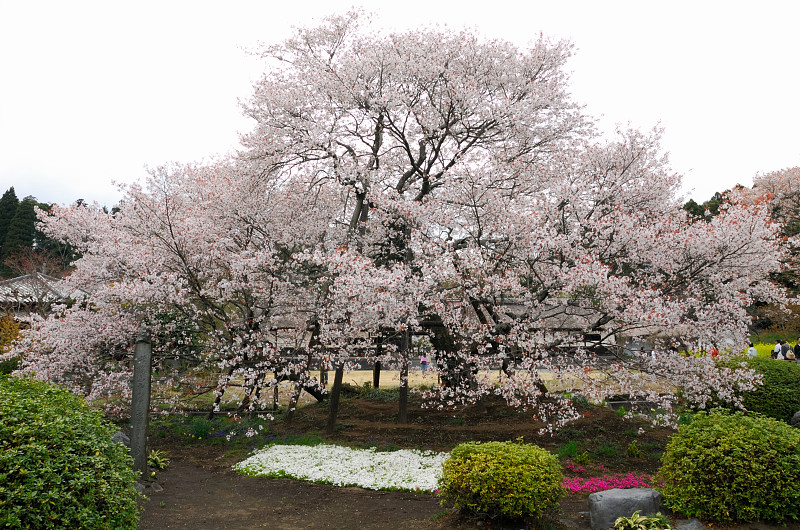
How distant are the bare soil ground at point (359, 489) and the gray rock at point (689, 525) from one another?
0.51 metres

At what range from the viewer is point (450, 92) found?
12.2m

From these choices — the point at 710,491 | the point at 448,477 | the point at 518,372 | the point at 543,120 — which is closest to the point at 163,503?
the point at 448,477

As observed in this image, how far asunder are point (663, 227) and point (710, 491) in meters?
6.32

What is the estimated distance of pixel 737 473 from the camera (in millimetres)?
5734

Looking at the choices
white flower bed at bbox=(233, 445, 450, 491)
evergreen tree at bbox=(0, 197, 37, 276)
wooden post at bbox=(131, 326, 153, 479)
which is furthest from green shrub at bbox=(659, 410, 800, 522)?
evergreen tree at bbox=(0, 197, 37, 276)

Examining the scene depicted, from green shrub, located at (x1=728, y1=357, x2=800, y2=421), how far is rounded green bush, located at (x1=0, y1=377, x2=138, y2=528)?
1191 centimetres

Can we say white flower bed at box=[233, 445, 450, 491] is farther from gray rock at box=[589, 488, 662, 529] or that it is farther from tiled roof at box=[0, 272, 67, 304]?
tiled roof at box=[0, 272, 67, 304]

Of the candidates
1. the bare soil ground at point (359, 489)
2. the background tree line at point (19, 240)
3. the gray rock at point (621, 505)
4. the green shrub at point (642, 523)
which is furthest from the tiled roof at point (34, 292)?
the green shrub at point (642, 523)

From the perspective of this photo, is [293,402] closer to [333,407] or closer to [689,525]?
[333,407]

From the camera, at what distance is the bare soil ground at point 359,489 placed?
23.3ft

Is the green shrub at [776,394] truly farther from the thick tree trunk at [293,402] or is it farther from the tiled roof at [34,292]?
the tiled roof at [34,292]

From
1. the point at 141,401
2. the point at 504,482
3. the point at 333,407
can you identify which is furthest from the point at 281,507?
the point at 333,407

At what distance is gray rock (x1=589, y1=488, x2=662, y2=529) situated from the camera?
6.06 m

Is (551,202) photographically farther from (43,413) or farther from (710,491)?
(43,413)
